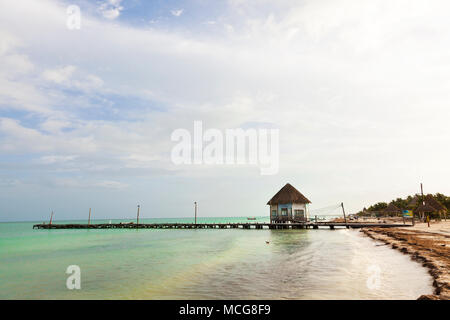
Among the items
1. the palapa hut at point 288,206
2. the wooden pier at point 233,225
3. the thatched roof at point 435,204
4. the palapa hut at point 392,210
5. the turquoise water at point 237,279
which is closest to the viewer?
the turquoise water at point 237,279

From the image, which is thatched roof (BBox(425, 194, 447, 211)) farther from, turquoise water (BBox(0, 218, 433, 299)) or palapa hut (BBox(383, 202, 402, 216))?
turquoise water (BBox(0, 218, 433, 299))

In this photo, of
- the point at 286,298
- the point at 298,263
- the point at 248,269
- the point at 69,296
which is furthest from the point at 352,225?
the point at 69,296

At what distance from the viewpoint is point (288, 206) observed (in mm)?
45344

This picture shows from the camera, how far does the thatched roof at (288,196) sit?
44.8 m

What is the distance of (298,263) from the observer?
49.7 ft

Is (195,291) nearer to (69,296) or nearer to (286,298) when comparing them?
(286,298)

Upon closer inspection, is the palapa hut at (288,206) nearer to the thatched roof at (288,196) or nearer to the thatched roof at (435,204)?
the thatched roof at (288,196)

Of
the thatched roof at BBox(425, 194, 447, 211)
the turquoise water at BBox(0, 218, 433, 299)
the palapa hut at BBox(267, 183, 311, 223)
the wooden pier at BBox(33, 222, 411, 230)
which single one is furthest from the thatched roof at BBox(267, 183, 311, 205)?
the turquoise water at BBox(0, 218, 433, 299)

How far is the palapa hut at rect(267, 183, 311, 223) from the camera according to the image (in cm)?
4481

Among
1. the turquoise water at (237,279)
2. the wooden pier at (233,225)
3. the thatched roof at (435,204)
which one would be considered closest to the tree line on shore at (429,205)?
the thatched roof at (435,204)

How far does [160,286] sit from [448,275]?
36.1 ft

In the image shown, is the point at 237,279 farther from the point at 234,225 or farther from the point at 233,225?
the point at 234,225
